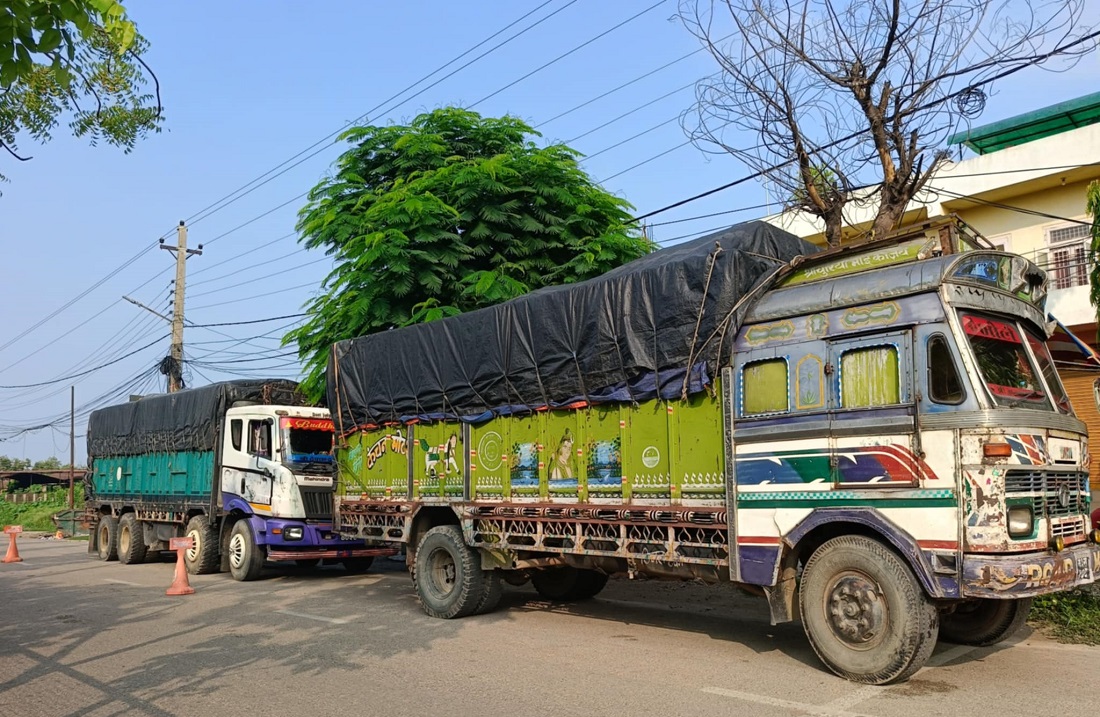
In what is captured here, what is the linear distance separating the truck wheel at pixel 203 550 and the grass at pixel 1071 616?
43.6ft

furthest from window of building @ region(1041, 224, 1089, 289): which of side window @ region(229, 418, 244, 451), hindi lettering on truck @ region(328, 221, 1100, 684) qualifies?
side window @ region(229, 418, 244, 451)

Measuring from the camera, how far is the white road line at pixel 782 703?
5.90 metres

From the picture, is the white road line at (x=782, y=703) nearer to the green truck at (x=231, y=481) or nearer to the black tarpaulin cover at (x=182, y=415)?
the green truck at (x=231, y=481)

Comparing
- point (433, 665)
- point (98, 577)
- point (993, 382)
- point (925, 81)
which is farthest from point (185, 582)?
point (925, 81)

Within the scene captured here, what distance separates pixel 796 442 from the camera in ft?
23.5

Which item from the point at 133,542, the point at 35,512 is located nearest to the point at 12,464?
the point at 35,512

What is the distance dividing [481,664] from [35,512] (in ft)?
167

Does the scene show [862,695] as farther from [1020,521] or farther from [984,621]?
[984,621]

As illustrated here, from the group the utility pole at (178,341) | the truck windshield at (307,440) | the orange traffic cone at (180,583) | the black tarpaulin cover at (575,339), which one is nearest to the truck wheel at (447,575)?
the black tarpaulin cover at (575,339)

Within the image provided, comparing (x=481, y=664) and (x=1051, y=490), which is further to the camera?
(x=481, y=664)

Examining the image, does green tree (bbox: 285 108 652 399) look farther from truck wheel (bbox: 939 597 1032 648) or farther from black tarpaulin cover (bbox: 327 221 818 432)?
truck wheel (bbox: 939 597 1032 648)

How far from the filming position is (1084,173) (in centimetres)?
1642

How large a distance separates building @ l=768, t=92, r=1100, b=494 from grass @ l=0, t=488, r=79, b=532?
42.4 meters

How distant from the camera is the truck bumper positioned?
597 centimetres
